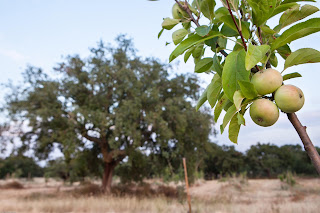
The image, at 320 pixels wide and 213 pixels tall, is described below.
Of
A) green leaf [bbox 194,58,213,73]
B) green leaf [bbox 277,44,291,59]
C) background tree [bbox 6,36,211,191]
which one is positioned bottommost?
green leaf [bbox 194,58,213,73]

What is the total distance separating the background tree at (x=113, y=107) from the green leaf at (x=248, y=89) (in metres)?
8.16

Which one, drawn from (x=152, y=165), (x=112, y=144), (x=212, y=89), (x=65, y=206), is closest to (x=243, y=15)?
(x=212, y=89)

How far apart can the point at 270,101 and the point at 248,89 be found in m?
0.07

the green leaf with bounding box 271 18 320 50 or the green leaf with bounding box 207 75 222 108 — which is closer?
the green leaf with bounding box 271 18 320 50

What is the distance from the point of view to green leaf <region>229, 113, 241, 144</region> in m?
0.56

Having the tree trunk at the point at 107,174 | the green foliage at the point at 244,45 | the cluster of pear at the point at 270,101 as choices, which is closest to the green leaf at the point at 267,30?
the green foliage at the point at 244,45

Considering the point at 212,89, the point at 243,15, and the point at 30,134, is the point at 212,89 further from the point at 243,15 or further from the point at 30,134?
the point at 30,134

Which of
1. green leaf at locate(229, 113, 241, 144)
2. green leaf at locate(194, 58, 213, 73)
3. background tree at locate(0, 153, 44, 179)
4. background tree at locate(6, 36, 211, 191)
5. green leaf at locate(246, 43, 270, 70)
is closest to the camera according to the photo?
green leaf at locate(246, 43, 270, 70)

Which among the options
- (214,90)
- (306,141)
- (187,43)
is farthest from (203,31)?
(306,141)

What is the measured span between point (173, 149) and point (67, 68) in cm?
547

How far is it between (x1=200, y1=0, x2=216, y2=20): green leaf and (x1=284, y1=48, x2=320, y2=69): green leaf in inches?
9.1

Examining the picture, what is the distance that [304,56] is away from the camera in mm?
517

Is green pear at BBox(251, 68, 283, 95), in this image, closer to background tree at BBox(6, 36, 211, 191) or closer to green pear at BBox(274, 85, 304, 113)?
green pear at BBox(274, 85, 304, 113)

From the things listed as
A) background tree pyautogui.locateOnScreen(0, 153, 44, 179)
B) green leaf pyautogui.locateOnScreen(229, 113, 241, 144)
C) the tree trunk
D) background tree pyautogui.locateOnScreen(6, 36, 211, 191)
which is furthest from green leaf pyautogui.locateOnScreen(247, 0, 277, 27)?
background tree pyautogui.locateOnScreen(0, 153, 44, 179)
